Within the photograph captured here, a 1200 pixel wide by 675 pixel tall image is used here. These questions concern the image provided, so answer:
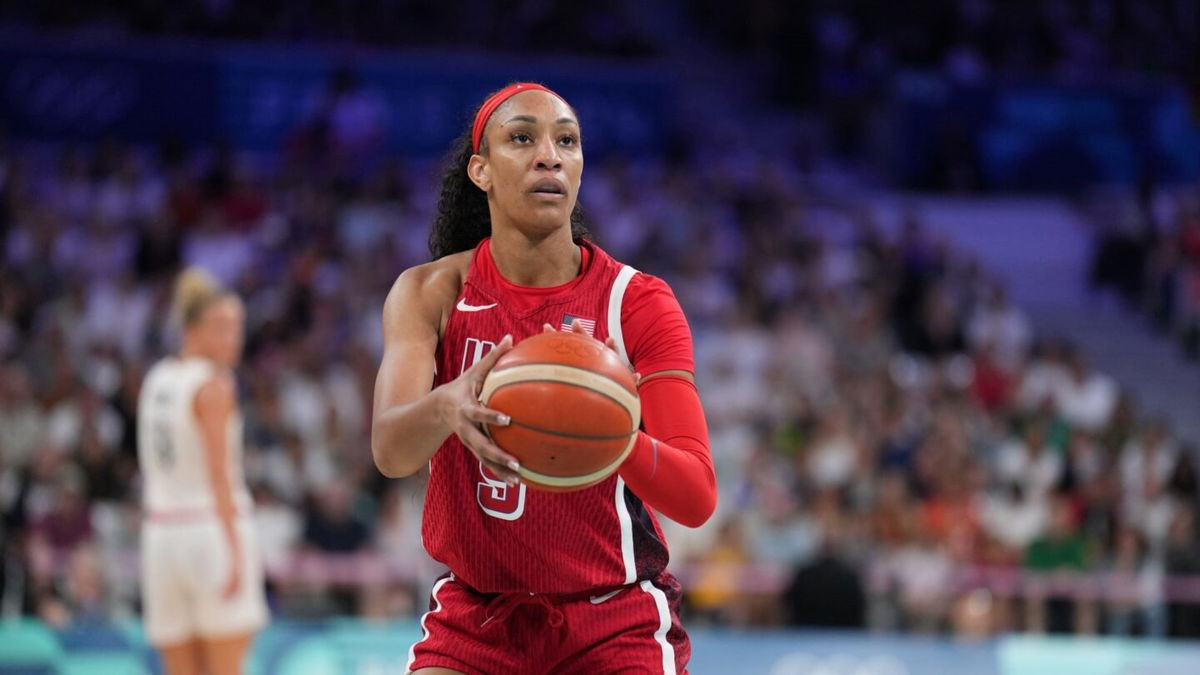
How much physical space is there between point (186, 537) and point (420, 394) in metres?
3.76

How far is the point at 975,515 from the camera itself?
10359 millimetres

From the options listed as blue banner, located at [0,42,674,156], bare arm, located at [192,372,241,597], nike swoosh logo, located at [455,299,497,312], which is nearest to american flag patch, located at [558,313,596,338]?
nike swoosh logo, located at [455,299,497,312]

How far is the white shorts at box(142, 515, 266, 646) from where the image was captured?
664 cm

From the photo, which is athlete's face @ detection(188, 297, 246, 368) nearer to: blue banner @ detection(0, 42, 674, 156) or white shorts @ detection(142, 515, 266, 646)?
white shorts @ detection(142, 515, 266, 646)

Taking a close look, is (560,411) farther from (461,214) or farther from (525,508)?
(461,214)

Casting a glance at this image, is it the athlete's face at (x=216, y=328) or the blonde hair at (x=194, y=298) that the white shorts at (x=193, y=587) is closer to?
the athlete's face at (x=216, y=328)

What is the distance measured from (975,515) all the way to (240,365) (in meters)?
5.25

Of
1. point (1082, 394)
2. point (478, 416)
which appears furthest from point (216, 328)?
point (1082, 394)

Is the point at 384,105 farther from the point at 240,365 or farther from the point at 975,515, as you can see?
the point at 975,515

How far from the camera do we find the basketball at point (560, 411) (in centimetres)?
287

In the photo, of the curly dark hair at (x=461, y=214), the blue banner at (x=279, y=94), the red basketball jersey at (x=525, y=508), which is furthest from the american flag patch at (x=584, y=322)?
the blue banner at (x=279, y=94)

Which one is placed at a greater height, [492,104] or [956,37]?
[956,37]

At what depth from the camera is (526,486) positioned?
3.34m

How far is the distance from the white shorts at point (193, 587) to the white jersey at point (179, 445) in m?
0.10
